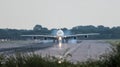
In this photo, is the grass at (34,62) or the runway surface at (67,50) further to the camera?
the runway surface at (67,50)

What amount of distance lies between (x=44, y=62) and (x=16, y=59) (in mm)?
1319

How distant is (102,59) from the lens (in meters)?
22.5

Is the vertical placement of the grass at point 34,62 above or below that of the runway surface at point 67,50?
above

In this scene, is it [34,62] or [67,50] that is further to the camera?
[67,50]

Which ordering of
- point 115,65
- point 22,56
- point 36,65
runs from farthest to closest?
point 115,65, point 22,56, point 36,65

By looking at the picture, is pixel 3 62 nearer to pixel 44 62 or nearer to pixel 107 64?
pixel 44 62

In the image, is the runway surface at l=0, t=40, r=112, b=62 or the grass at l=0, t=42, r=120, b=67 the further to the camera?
the runway surface at l=0, t=40, r=112, b=62

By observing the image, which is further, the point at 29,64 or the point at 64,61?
the point at 64,61

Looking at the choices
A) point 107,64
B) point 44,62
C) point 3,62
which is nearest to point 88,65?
point 107,64

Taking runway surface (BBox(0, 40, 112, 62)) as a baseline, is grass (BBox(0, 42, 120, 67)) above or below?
above

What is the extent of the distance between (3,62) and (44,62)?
1787 millimetres

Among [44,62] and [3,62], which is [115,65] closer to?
[44,62]

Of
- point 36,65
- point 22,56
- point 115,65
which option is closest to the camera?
point 36,65

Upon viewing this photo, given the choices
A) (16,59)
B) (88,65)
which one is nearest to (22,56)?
(16,59)
